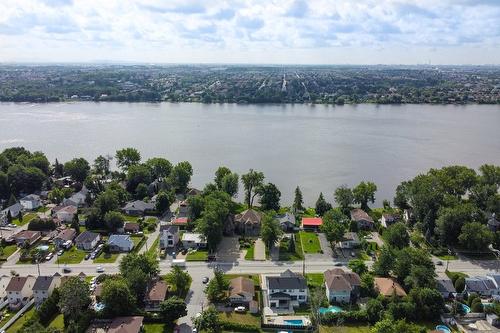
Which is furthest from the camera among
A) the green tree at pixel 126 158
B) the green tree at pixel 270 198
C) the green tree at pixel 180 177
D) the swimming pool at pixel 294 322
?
the green tree at pixel 126 158

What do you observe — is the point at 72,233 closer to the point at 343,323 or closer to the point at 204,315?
the point at 204,315

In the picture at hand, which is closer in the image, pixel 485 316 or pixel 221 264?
pixel 485 316

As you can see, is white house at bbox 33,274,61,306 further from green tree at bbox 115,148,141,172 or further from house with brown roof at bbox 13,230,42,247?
green tree at bbox 115,148,141,172

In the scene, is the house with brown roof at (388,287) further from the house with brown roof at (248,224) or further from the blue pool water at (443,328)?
the house with brown roof at (248,224)

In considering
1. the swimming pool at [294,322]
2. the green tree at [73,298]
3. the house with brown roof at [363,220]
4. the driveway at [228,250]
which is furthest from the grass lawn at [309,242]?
the green tree at [73,298]

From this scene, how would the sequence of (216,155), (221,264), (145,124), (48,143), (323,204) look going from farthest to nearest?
1. (145,124)
2. (48,143)
3. (216,155)
4. (323,204)
5. (221,264)

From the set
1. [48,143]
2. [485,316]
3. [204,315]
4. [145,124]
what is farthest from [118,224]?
[145,124]
